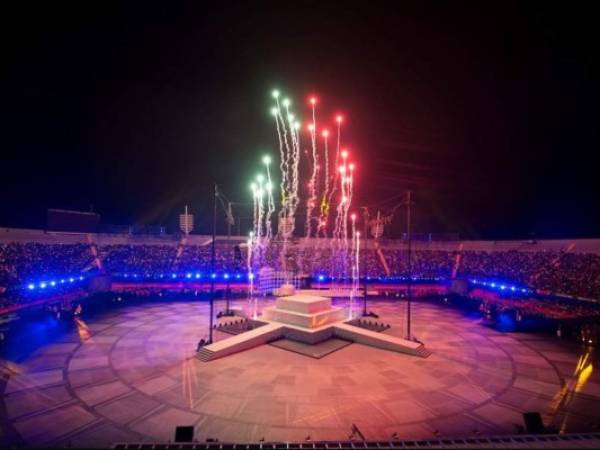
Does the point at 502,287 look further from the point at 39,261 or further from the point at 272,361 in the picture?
the point at 39,261

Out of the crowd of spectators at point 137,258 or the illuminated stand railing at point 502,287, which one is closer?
the illuminated stand railing at point 502,287

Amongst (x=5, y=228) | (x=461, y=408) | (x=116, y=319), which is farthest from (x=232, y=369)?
(x=5, y=228)

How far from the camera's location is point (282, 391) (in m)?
15.2

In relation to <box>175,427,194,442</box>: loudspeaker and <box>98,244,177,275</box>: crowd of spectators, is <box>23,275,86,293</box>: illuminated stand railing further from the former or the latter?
<box>175,427,194,442</box>: loudspeaker

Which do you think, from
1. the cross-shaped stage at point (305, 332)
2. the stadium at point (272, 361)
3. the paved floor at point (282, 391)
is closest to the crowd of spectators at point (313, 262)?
the stadium at point (272, 361)

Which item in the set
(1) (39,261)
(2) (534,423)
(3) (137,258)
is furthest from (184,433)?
(3) (137,258)

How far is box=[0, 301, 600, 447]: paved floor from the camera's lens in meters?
12.1

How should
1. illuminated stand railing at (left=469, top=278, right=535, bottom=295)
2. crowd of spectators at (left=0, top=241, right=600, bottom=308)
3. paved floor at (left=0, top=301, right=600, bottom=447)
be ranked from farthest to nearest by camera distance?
illuminated stand railing at (left=469, top=278, right=535, bottom=295) < crowd of spectators at (left=0, top=241, right=600, bottom=308) < paved floor at (left=0, top=301, right=600, bottom=447)

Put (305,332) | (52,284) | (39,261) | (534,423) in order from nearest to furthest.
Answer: (534,423), (305,332), (52,284), (39,261)

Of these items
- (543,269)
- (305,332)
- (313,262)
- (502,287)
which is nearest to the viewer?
(305,332)

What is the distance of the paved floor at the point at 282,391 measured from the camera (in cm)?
1213

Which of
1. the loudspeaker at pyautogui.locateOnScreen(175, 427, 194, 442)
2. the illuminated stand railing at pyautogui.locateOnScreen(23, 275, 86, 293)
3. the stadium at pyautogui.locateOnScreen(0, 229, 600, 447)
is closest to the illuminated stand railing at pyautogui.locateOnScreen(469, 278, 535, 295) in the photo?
the stadium at pyautogui.locateOnScreen(0, 229, 600, 447)

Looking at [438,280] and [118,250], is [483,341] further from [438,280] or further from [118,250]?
[118,250]

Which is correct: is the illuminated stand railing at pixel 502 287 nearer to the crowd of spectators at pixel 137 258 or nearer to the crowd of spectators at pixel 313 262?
the crowd of spectators at pixel 313 262
